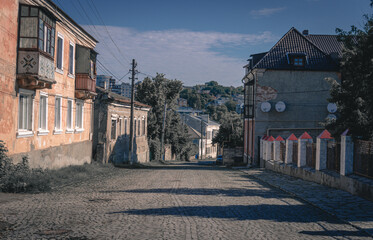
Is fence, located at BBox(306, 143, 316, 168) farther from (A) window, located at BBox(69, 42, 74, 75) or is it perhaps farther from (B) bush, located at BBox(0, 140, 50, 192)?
(A) window, located at BBox(69, 42, 74, 75)

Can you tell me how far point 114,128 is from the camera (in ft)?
105

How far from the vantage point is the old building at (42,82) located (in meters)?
14.7

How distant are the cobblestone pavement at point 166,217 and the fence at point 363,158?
2.29 meters

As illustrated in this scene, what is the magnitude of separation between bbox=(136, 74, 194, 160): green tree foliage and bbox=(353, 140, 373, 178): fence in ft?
126

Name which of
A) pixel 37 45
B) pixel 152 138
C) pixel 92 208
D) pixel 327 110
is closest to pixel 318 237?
pixel 92 208

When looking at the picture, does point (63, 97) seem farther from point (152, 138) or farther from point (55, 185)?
point (152, 138)

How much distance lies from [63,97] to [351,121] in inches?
604

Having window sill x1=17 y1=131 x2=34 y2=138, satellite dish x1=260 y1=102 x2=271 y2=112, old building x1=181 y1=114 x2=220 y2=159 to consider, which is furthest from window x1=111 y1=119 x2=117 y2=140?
old building x1=181 y1=114 x2=220 y2=159

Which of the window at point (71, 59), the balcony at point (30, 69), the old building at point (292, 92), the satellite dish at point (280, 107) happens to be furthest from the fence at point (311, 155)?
the old building at point (292, 92)

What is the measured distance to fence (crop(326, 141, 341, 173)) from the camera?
1496 cm

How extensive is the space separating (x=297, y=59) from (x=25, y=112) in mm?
24050

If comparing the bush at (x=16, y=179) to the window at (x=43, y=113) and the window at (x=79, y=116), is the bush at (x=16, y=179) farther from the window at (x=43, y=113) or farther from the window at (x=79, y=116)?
the window at (x=79, y=116)

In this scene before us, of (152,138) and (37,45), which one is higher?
(37,45)

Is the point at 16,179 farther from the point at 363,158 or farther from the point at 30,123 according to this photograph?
the point at 363,158
